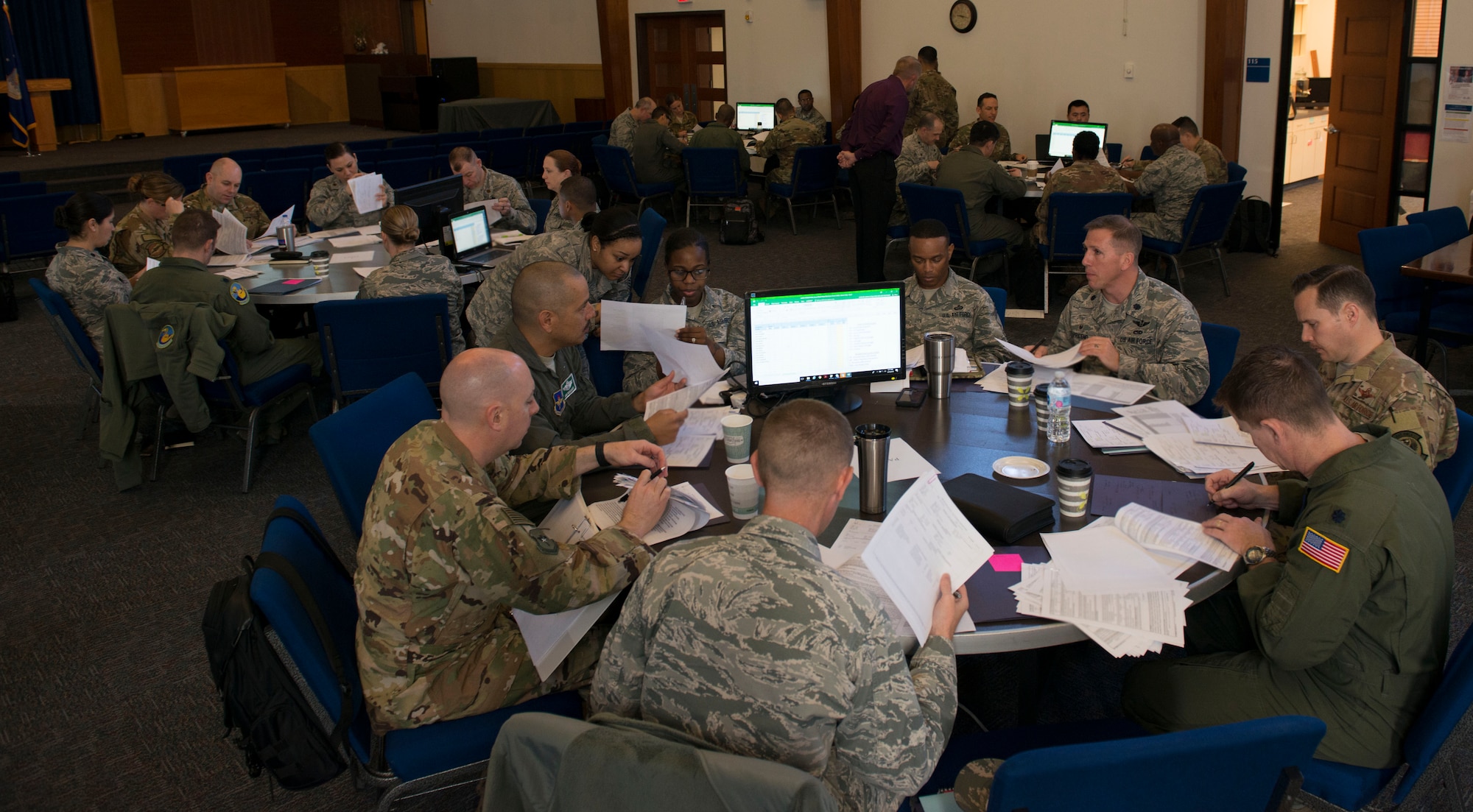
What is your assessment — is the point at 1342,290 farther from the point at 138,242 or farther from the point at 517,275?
the point at 138,242

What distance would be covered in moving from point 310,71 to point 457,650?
16.8 m

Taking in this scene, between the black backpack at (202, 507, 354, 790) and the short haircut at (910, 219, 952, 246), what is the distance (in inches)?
98.2

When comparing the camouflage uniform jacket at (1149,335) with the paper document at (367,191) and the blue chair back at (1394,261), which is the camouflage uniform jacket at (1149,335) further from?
the paper document at (367,191)

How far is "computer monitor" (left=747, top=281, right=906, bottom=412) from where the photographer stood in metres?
2.90

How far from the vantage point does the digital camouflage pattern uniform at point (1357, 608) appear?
183cm

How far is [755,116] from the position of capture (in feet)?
38.1

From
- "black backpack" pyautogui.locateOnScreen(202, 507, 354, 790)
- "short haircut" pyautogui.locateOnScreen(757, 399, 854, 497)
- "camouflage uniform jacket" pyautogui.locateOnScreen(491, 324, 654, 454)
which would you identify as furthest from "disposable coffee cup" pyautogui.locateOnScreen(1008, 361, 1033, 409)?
"black backpack" pyautogui.locateOnScreen(202, 507, 354, 790)

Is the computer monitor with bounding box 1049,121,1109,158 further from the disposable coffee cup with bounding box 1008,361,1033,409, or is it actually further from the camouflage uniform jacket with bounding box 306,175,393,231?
the disposable coffee cup with bounding box 1008,361,1033,409

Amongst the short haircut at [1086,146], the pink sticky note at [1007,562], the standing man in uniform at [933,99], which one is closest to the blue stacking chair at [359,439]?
the pink sticky note at [1007,562]

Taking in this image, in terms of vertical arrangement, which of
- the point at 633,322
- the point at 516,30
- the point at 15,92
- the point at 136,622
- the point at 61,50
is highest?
the point at 516,30

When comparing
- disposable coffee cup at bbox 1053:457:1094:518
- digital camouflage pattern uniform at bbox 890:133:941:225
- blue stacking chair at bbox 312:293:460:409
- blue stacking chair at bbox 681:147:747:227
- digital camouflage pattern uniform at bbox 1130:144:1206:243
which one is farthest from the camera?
blue stacking chair at bbox 681:147:747:227

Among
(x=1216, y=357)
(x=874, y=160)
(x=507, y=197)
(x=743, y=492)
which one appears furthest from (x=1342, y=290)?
(x=507, y=197)

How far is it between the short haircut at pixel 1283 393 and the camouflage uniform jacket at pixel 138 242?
5543mm

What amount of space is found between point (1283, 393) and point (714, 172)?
24.3 ft
